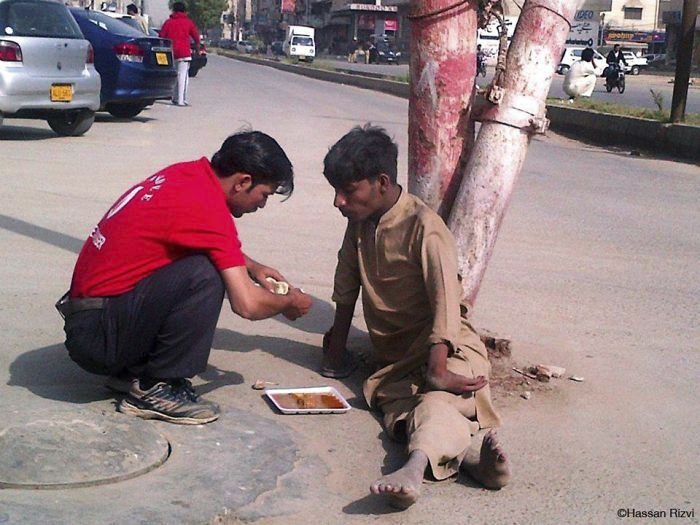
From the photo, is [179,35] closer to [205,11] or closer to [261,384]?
[261,384]

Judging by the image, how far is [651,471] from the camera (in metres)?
3.92

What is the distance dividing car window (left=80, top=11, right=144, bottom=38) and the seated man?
462 inches

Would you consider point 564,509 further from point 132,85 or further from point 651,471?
Result: point 132,85

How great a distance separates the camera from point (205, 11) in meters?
98.9

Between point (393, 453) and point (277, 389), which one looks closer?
point (393, 453)

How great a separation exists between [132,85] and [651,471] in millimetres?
12374

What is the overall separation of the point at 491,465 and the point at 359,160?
1350 millimetres

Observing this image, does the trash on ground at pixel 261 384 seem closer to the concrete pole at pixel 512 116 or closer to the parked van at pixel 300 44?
the concrete pole at pixel 512 116

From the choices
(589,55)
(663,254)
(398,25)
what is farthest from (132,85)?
(398,25)

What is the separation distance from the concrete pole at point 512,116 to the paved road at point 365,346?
867mm

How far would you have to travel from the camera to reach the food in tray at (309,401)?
4.37m

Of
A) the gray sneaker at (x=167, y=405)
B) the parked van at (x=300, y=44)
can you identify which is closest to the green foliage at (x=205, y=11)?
the parked van at (x=300, y=44)

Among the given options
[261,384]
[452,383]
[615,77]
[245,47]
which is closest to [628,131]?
[261,384]

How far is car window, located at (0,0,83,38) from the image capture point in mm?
12102
